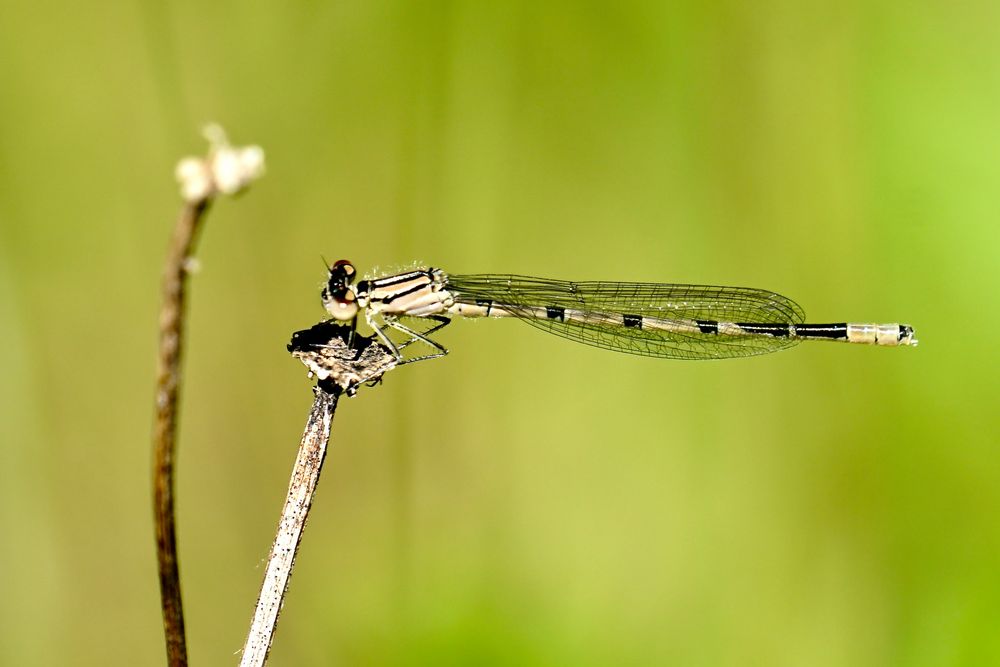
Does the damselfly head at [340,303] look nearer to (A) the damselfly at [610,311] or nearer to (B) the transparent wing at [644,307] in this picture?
(A) the damselfly at [610,311]

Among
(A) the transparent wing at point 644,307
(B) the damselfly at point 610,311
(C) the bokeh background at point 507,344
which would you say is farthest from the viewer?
(A) the transparent wing at point 644,307

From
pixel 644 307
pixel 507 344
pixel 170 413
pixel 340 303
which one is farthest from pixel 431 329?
pixel 170 413

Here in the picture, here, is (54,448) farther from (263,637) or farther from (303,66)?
(263,637)

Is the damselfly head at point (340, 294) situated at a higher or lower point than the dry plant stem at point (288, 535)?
higher

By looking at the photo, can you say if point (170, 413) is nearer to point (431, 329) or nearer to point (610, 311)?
point (431, 329)

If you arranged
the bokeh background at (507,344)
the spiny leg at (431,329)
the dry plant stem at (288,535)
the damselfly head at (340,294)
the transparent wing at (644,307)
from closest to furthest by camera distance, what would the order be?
the dry plant stem at (288,535) < the bokeh background at (507,344) < the damselfly head at (340,294) < the spiny leg at (431,329) < the transparent wing at (644,307)

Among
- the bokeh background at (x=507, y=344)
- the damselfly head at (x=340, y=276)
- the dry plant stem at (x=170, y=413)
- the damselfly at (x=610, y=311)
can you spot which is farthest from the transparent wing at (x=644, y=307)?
the dry plant stem at (x=170, y=413)

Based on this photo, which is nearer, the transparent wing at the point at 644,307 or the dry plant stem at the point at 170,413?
the dry plant stem at the point at 170,413
